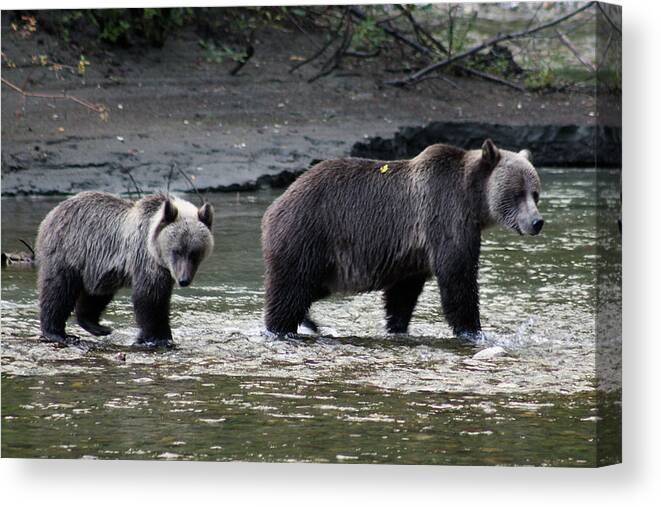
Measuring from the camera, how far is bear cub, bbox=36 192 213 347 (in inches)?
336

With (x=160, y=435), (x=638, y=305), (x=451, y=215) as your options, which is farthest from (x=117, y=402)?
(x=638, y=305)

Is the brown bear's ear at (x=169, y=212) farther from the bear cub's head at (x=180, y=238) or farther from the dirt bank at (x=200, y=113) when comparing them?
the dirt bank at (x=200, y=113)

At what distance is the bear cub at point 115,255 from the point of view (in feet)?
28.0

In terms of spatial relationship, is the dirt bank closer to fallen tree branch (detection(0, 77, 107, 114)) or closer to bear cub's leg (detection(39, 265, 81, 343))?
fallen tree branch (detection(0, 77, 107, 114))

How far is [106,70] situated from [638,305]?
343 cm

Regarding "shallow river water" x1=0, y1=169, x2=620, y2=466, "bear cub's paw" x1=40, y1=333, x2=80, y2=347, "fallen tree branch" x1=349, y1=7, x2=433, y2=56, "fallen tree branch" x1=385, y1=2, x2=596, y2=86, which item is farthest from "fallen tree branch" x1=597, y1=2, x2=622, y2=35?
"bear cub's paw" x1=40, y1=333, x2=80, y2=347

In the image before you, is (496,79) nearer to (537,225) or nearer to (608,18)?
(537,225)

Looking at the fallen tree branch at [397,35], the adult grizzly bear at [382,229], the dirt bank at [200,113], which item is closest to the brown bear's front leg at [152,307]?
the adult grizzly bear at [382,229]

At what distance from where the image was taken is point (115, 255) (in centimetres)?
880

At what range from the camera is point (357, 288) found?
29.3ft

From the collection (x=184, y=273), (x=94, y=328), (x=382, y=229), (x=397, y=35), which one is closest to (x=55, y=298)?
(x=94, y=328)

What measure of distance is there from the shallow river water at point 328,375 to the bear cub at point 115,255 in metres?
0.14

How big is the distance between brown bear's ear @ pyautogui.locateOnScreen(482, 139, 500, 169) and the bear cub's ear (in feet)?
5.04

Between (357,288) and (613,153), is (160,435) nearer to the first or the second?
(357,288)
